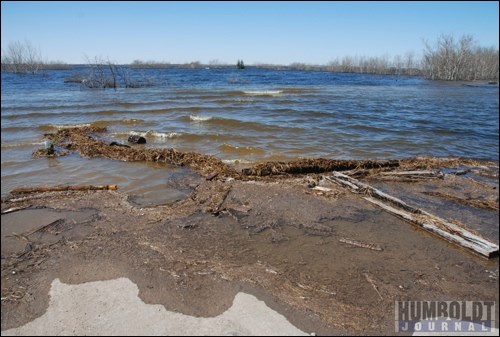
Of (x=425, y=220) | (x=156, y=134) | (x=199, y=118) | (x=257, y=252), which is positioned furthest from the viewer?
(x=199, y=118)

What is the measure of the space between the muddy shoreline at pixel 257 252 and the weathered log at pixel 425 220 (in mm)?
160

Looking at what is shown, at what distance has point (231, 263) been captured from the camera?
18.3 ft

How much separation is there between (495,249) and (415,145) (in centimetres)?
989

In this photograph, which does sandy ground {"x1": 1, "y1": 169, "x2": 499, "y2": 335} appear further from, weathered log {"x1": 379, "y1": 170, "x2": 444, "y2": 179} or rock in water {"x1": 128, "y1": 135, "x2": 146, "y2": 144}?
rock in water {"x1": 128, "y1": 135, "x2": 146, "y2": 144}

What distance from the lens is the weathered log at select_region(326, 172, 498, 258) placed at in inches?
233

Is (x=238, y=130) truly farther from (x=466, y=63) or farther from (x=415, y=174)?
(x=466, y=63)

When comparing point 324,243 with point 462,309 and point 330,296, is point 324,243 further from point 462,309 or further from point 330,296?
point 462,309

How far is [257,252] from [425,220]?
3.57 meters

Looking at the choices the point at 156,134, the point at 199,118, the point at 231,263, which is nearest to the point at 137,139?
the point at 156,134

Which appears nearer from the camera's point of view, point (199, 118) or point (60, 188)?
point (60, 188)

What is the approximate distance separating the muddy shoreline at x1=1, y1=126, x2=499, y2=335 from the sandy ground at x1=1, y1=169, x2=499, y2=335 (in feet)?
0.07

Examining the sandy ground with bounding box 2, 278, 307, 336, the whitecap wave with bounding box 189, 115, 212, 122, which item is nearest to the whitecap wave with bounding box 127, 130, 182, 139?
the whitecap wave with bounding box 189, 115, 212, 122

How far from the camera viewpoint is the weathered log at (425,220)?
5.91 meters

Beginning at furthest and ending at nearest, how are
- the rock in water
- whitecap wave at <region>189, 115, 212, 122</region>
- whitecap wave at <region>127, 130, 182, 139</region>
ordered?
whitecap wave at <region>189, 115, 212, 122</region> < whitecap wave at <region>127, 130, 182, 139</region> < the rock in water
